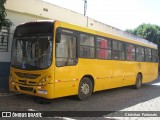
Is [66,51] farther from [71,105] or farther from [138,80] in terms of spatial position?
[138,80]

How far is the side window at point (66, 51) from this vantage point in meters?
9.34

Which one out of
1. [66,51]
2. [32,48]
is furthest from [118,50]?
[32,48]

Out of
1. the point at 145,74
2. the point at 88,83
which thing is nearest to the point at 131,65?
the point at 145,74

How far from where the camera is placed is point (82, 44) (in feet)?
34.9

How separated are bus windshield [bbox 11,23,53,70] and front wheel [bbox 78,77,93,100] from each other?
205 centimetres

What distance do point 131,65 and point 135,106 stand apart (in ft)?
17.1

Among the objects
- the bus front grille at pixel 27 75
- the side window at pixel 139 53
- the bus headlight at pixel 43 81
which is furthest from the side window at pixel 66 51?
the side window at pixel 139 53

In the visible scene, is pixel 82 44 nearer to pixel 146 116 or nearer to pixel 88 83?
pixel 88 83

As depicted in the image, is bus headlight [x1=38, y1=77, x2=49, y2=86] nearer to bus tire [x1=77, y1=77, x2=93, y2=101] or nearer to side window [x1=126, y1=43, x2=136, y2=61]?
bus tire [x1=77, y1=77, x2=93, y2=101]

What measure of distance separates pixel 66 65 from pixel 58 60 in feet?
1.61

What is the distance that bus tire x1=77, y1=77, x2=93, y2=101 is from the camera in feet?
34.6

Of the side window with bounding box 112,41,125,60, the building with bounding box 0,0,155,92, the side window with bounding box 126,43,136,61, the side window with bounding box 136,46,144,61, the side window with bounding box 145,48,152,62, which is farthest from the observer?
the side window with bounding box 145,48,152,62

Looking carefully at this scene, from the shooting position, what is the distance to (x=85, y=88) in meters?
10.8

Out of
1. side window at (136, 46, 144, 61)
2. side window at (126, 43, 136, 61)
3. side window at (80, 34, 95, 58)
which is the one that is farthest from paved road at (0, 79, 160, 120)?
side window at (136, 46, 144, 61)
